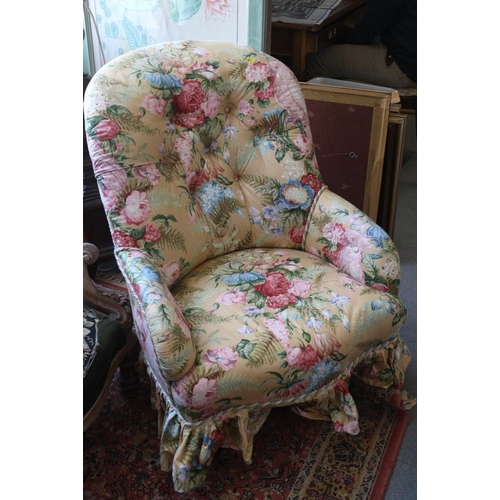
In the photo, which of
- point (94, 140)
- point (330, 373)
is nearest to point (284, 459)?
point (330, 373)

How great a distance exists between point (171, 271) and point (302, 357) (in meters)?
0.42

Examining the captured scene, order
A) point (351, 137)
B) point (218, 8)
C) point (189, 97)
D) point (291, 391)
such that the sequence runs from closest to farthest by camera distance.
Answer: point (291, 391) < point (189, 97) < point (218, 8) < point (351, 137)

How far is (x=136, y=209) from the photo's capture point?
1.46m

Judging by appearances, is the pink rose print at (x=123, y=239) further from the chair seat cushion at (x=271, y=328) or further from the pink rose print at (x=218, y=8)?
the pink rose print at (x=218, y=8)

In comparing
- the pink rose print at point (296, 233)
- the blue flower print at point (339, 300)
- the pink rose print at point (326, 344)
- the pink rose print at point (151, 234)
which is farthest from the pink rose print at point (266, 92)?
the pink rose print at point (326, 344)

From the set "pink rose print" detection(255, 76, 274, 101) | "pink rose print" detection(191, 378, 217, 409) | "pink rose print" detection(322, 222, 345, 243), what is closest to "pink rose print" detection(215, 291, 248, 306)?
"pink rose print" detection(191, 378, 217, 409)

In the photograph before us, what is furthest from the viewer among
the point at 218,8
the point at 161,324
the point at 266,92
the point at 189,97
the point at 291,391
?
the point at 218,8

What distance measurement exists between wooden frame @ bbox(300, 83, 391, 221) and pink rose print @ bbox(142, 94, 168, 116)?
3.07ft

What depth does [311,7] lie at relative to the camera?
2986mm

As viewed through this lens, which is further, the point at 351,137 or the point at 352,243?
the point at 351,137

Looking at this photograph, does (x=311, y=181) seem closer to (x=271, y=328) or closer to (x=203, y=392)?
(x=271, y=328)

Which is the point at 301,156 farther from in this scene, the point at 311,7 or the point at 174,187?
the point at 311,7

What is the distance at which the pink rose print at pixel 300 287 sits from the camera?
149cm

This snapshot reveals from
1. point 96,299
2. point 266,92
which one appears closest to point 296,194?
point 266,92
